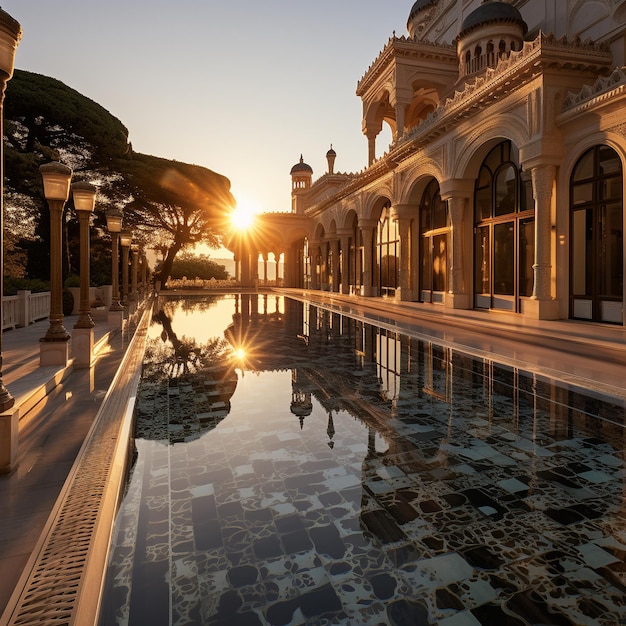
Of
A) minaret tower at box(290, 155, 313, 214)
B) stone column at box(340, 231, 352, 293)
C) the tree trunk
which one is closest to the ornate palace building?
stone column at box(340, 231, 352, 293)

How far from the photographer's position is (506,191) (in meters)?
15.7

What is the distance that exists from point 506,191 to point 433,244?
529 cm

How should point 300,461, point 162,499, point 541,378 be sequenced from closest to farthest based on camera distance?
point 162,499
point 300,461
point 541,378

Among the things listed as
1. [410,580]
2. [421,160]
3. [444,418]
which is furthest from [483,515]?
[421,160]

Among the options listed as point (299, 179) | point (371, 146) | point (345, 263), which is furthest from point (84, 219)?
point (299, 179)

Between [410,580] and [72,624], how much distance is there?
1.60 metres

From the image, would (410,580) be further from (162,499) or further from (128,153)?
(128,153)

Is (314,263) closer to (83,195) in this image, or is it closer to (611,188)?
(611,188)

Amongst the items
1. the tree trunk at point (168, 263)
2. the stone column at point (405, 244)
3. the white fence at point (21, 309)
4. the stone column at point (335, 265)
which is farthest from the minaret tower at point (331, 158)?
the white fence at point (21, 309)

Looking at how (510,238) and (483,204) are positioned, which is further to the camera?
(483,204)

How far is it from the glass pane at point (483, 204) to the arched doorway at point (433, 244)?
73.8 inches

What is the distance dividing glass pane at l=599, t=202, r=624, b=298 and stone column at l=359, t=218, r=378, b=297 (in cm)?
1508

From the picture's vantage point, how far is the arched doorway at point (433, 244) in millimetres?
19859

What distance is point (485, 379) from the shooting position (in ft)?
21.9
